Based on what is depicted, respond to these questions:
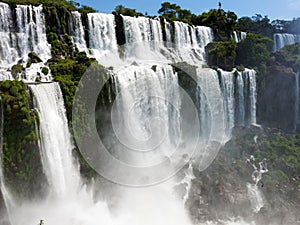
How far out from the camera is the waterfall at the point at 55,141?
363 inches

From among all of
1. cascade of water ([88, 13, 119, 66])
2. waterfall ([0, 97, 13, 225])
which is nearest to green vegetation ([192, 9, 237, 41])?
cascade of water ([88, 13, 119, 66])

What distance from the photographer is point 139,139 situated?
1316 cm

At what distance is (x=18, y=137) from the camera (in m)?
8.64

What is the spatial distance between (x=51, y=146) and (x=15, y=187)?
1.69m

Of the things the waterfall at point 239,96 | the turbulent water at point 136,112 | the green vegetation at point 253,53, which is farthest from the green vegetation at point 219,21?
the waterfall at point 239,96

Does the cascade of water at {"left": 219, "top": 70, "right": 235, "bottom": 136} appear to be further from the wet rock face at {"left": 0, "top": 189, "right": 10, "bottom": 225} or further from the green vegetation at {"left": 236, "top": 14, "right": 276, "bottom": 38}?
the green vegetation at {"left": 236, "top": 14, "right": 276, "bottom": 38}

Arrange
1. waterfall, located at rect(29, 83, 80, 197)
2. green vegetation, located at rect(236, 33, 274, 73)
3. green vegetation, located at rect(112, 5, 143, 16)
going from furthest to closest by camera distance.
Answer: green vegetation, located at rect(112, 5, 143, 16) → green vegetation, located at rect(236, 33, 274, 73) → waterfall, located at rect(29, 83, 80, 197)

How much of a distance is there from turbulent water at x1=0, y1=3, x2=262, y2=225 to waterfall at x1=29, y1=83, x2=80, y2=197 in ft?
0.11

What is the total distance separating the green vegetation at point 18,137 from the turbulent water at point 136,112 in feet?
1.28

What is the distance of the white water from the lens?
14.3 metres

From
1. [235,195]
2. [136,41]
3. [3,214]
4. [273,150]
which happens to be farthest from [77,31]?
[273,150]

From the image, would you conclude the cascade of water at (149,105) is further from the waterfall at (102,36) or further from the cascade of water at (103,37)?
the waterfall at (102,36)

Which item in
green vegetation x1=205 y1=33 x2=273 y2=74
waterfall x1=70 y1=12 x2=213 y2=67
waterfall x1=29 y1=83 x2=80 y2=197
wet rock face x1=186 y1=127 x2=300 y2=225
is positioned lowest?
wet rock face x1=186 y1=127 x2=300 y2=225

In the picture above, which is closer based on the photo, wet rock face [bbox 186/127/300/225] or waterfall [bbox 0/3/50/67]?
wet rock face [bbox 186/127/300/225]
